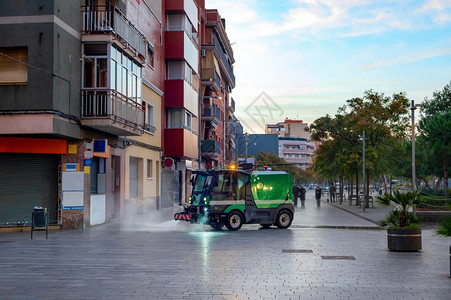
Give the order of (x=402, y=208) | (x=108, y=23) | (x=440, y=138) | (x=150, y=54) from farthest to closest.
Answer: (x=440, y=138) → (x=150, y=54) → (x=108, y=23) → (x=402, y=208)

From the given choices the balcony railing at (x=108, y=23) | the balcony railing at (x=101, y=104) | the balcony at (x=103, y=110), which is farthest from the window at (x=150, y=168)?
the balcony railing at (x=101, y=104)

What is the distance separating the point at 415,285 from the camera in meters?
10.3

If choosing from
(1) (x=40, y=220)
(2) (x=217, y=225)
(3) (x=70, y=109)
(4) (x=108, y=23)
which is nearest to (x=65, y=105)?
(3) (x=70, y=109)

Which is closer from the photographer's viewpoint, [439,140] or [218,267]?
[218,267]

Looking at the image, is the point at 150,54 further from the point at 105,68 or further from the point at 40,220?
the point at 40,220

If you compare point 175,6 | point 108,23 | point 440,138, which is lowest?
point 440,138

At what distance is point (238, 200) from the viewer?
76.8 ft

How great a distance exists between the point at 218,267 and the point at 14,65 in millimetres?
12377

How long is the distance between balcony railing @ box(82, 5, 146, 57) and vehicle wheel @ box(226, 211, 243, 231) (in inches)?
333

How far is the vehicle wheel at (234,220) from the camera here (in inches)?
908

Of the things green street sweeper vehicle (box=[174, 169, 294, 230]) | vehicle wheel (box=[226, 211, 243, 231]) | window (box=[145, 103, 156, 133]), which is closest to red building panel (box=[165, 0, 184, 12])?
window (box=[145, 103, 156, 133])

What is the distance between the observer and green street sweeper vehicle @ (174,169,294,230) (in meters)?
23.2

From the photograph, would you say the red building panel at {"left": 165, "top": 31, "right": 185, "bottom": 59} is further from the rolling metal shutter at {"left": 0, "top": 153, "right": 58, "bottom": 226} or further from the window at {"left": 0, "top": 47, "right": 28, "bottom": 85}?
the window at {"left": 0, "top": 47, "right": 28, "bottom": 85}

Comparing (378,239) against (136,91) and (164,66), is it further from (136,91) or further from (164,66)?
(164,66)
